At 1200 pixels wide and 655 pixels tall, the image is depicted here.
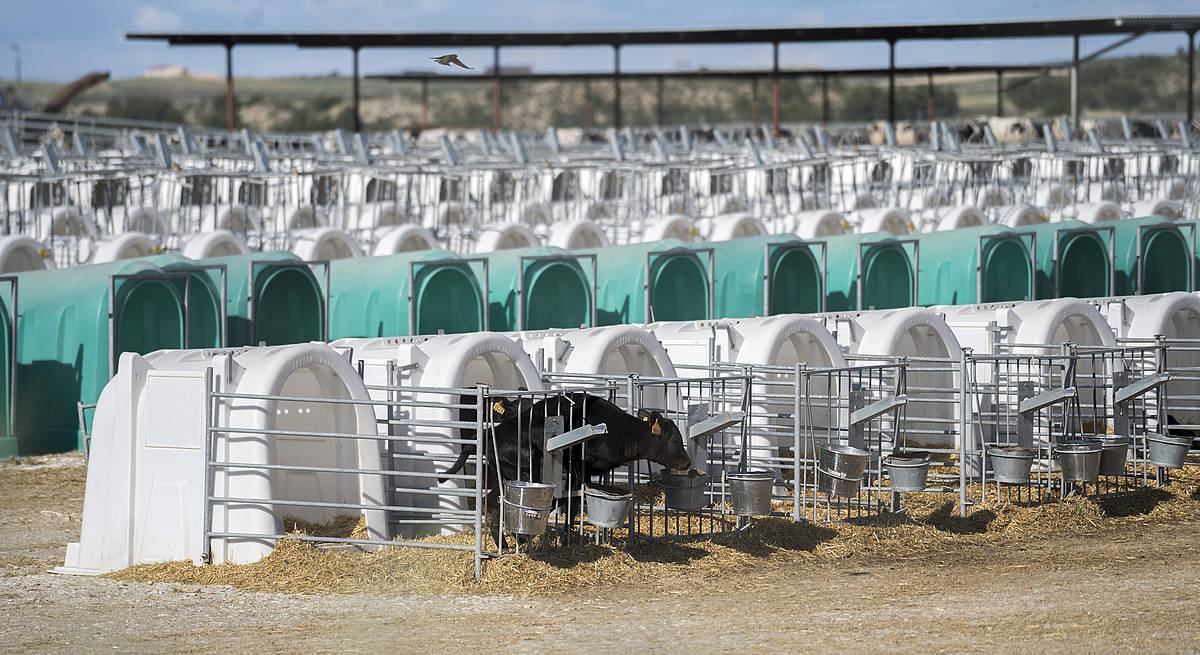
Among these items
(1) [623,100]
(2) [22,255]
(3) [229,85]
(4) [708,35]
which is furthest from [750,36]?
(1) [623,100]

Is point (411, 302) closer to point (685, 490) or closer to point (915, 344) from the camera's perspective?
point (915, 344)

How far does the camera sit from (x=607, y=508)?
10.0 m

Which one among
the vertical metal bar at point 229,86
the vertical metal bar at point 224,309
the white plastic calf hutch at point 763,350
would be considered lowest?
the white plastic calf hutch at point 763,350

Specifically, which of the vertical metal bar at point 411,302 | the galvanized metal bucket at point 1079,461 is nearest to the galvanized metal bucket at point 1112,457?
the galvanized metal bucket at point 1079,461

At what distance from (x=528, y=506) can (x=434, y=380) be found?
2199 millimetres

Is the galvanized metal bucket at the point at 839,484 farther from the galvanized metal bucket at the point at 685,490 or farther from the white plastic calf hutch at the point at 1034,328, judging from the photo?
the white plastic calf hutch at the point at 1034,328

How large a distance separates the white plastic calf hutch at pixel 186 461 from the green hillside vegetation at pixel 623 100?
78.0m

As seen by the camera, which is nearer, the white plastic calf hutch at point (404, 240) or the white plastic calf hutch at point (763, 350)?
the white plastic calf hutch at point (763, 350)

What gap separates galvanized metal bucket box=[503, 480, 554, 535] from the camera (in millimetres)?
9633

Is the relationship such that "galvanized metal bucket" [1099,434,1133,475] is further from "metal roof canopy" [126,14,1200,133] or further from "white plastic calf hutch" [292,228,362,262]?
"metal roof canopy" [126,14,1200,133]

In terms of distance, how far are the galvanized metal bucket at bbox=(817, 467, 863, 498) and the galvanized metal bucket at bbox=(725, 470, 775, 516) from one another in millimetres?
647

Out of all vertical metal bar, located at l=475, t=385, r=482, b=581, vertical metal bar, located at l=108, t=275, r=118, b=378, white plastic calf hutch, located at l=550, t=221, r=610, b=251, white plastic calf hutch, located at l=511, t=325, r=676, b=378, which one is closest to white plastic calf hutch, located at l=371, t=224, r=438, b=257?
white plastic calf hutch, located at l=550, t=221, r=610, b=251

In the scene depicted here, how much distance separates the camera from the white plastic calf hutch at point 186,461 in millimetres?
10508

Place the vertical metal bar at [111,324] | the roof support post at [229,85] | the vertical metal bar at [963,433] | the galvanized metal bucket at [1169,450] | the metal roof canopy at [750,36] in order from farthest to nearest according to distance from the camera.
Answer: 1. the metal roof canopy at [750,36]
2. the roof support post at [229,85]
3. the vertical metal bar at [111,324]
4. the galvanized metal bucket at [1169,450]
5. the vertical metal bar at [963,433]
